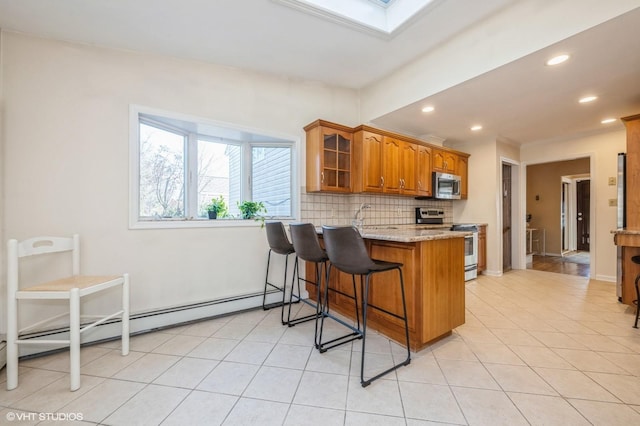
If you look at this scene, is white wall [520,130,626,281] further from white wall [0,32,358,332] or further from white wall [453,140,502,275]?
white wall [0,32,358,332]

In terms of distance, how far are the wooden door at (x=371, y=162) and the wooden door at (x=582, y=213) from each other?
23.8ft

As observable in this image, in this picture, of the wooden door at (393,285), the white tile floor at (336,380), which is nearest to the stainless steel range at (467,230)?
the white tile floor at (336,380)

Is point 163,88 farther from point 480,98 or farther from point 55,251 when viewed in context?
point 480,98

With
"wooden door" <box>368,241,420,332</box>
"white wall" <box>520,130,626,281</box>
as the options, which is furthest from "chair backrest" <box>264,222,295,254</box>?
"white wall" <box>520,130,626,281</box>

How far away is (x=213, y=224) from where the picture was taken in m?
2.71

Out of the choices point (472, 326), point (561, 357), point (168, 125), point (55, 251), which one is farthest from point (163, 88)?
point (561, 357)

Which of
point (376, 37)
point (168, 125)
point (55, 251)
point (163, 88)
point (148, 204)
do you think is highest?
point (376, 37)

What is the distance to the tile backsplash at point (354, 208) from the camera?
11.1ft

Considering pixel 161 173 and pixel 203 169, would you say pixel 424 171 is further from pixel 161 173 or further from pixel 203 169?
pixel 161 173

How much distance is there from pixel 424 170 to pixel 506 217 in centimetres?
211

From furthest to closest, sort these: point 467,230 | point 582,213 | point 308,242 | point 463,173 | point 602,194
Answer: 1. point 582,213
2. point 463,173
3. point 467,230
4. point 602,194
5. point 308,242

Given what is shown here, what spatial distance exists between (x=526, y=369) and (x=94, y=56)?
13.1ft

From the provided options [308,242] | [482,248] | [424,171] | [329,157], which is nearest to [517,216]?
[482,248]

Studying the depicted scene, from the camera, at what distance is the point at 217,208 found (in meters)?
2.84
